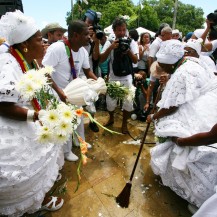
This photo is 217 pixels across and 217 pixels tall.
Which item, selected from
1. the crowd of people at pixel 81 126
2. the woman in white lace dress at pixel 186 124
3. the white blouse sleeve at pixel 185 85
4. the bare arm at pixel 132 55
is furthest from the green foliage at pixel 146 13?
the white blouse sleeve at pixel 185 85

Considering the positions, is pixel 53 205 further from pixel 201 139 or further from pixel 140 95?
pixel 140 95

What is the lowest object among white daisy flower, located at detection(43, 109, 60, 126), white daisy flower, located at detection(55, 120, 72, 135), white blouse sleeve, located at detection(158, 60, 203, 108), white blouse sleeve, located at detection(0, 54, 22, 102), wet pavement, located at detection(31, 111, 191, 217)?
wet pavement, located at detection(31, 111, 191, 217)

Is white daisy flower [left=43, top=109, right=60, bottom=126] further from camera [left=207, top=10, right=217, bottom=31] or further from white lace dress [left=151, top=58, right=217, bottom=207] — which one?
camera [left=207, top=10, right=217, bottom=31]

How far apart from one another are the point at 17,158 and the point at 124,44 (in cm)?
305

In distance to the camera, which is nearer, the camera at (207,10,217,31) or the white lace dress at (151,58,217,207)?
the white lace dress at (151,58,217,207)

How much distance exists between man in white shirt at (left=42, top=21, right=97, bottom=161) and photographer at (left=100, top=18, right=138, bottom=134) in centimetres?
88

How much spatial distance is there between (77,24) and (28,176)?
237 cm

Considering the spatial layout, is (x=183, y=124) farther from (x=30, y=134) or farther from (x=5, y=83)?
(x=5, y=83)

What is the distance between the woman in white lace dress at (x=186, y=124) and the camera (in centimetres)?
247

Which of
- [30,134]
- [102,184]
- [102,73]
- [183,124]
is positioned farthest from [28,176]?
[102,73]

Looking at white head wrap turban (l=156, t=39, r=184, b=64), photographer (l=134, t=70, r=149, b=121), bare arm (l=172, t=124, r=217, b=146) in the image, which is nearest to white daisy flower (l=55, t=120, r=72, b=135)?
bare arm (l=172, t=124, r=217, b=146)

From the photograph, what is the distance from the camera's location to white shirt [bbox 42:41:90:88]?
10.8 feet

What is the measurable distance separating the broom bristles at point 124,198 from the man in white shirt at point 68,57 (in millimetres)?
1129

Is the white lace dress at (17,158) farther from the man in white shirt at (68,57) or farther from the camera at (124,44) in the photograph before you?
the camera at (124,44)
